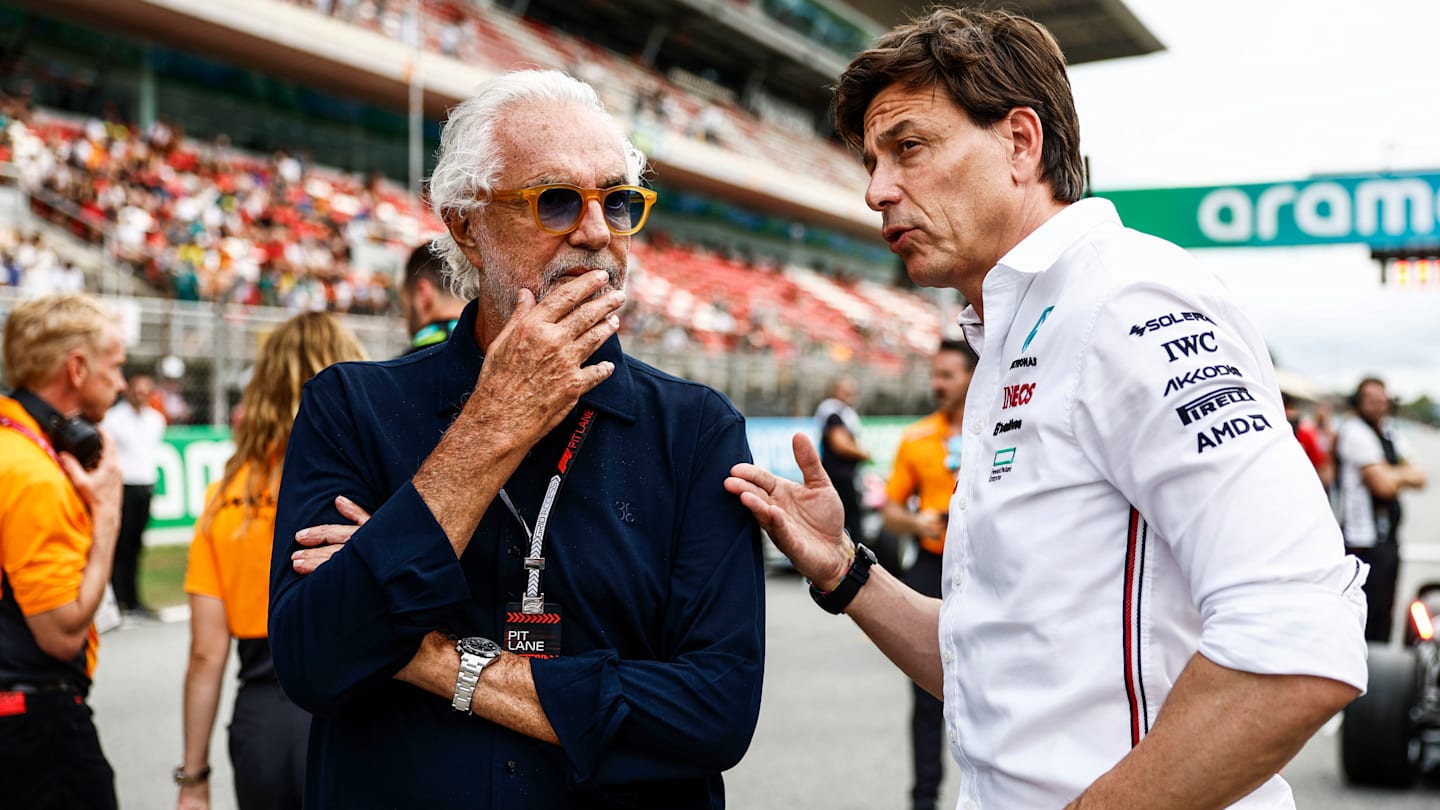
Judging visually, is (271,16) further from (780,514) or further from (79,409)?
(780,514)

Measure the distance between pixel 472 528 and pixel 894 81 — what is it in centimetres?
95

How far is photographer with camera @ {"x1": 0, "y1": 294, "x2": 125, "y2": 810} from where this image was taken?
2793 mm

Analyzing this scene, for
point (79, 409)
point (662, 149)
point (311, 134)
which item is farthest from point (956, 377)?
point (662, 149)

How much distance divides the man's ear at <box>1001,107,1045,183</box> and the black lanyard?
75 centimetres

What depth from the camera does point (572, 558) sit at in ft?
5.70

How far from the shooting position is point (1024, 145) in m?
1.76

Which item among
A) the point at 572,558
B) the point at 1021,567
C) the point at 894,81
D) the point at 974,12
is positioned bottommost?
the point at 572,558

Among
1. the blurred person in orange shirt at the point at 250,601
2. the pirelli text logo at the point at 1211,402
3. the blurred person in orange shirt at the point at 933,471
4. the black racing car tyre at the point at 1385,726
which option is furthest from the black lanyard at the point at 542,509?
the black racing car tyre at the point at 1385,726

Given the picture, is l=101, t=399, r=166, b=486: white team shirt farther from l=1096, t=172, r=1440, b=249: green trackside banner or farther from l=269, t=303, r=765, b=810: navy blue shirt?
l=269, t=303, r=765, b=810: navy blue shirt

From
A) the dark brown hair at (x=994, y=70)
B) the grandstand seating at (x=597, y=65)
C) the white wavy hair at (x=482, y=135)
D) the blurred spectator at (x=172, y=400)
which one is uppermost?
the grandstand seating at (x=597, y=65)

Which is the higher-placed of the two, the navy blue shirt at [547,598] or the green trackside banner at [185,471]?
the navy blue shirt at [547,598]

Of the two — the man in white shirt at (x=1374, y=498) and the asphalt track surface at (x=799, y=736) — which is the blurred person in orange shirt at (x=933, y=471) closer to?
the asphalt track surface at (x=799, y=736)

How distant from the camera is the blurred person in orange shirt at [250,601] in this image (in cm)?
298

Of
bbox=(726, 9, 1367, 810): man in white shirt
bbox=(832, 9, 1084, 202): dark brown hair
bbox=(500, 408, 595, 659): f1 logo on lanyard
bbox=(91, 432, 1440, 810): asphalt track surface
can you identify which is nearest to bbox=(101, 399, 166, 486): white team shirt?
bbox=(91, 432, 1440, 810): asphalt track surface
